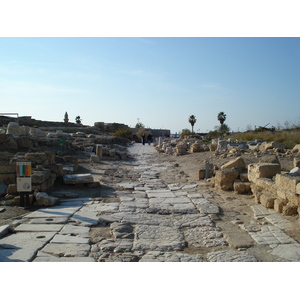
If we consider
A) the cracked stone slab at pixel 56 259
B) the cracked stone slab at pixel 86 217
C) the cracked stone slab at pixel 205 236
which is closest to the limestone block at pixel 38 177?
the cracked stone slab at pixel 86 217

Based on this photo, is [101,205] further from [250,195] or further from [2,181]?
[250,195]

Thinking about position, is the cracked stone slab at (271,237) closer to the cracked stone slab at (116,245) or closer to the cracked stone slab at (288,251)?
the cracked stone slab at (288,251)

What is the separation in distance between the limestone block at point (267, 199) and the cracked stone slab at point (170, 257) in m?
2.93

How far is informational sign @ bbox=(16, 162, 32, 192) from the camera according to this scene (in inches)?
259

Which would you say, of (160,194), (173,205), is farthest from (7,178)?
(173,205)

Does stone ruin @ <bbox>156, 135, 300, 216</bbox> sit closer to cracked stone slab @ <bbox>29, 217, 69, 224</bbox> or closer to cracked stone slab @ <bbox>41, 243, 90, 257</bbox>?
cracked stone slab @ <bbox>41, 243, 90, 257</bbox>

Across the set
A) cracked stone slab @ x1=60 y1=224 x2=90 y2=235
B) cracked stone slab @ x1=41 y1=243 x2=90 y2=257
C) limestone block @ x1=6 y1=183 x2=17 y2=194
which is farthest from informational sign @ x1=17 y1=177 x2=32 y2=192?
cracked stone slab @ x1=41 y1=243 x2=90 y2=257

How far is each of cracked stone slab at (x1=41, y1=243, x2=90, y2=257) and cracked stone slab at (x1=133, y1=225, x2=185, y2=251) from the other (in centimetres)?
74

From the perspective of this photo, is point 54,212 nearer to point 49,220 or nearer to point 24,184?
Result: point 49,220

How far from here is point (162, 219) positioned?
19.8 ft

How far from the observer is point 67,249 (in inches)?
168

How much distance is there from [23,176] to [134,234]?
3.06m

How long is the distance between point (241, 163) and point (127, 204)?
4.20 meters

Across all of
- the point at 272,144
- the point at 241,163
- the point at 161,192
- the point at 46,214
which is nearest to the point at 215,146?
the point at 272,144
